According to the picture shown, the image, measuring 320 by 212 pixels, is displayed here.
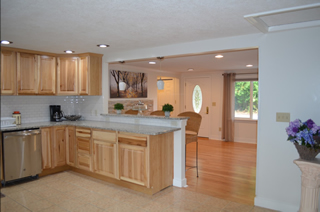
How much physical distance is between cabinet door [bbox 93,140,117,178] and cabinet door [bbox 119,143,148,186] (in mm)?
158

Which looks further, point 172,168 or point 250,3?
point 172,168

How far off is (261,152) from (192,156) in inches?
103

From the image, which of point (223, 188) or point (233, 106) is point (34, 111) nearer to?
point (223, 188)

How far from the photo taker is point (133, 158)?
346cm

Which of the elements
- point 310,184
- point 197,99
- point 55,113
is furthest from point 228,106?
point 310,184

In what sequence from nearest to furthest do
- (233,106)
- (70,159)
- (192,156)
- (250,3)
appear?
(250,3), (70,159), (192,156), (233,106)

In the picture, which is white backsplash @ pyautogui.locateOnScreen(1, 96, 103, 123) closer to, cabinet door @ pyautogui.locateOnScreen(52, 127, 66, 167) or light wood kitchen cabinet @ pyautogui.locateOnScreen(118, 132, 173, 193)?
cabinet door @ pyautogui.locateOnScreen(52, 127, 66, 167)

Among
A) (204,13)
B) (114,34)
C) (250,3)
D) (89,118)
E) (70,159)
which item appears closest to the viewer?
(250,3)

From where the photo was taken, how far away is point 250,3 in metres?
2.10

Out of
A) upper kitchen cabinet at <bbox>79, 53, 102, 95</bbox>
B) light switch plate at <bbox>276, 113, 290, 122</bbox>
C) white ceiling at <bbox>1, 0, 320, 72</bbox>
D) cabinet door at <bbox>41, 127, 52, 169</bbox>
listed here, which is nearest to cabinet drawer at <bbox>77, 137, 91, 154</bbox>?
cabinet door at <bbox>41, 127, 52, 169</bbox>

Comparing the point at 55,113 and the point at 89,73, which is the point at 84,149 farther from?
the point at 89,73

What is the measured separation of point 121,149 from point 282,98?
7.46 ft

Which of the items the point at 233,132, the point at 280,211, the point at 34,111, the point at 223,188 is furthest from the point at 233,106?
the point at 34,111

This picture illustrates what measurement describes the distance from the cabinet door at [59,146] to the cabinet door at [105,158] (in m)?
0.79
